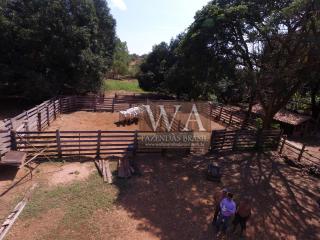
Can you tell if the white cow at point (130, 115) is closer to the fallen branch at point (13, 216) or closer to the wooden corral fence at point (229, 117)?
the wooden corral fence at point (229, 117)

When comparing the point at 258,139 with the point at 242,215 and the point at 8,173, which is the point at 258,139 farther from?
the point at 8,173

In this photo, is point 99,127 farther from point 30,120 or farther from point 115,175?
point 115,175

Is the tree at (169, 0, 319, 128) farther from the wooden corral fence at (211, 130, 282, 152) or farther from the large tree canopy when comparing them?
the large tree canopy

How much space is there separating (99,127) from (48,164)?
672 centimetres

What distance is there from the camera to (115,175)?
10312 millimetres

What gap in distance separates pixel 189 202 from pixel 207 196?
2.91ft

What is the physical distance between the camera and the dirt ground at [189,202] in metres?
7.44

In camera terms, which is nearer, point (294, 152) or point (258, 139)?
point (258, 139)

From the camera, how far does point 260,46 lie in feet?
46.5

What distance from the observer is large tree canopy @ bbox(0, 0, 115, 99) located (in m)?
19.9

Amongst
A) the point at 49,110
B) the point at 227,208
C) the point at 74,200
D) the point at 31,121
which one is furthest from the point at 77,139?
the point at 227,208

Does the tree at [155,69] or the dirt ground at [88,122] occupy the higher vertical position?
the tree at [155,69]

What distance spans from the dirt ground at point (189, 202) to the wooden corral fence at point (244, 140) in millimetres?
948

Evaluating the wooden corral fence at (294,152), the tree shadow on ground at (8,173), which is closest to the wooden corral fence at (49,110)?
the tree shadow on ground at (8,173)
